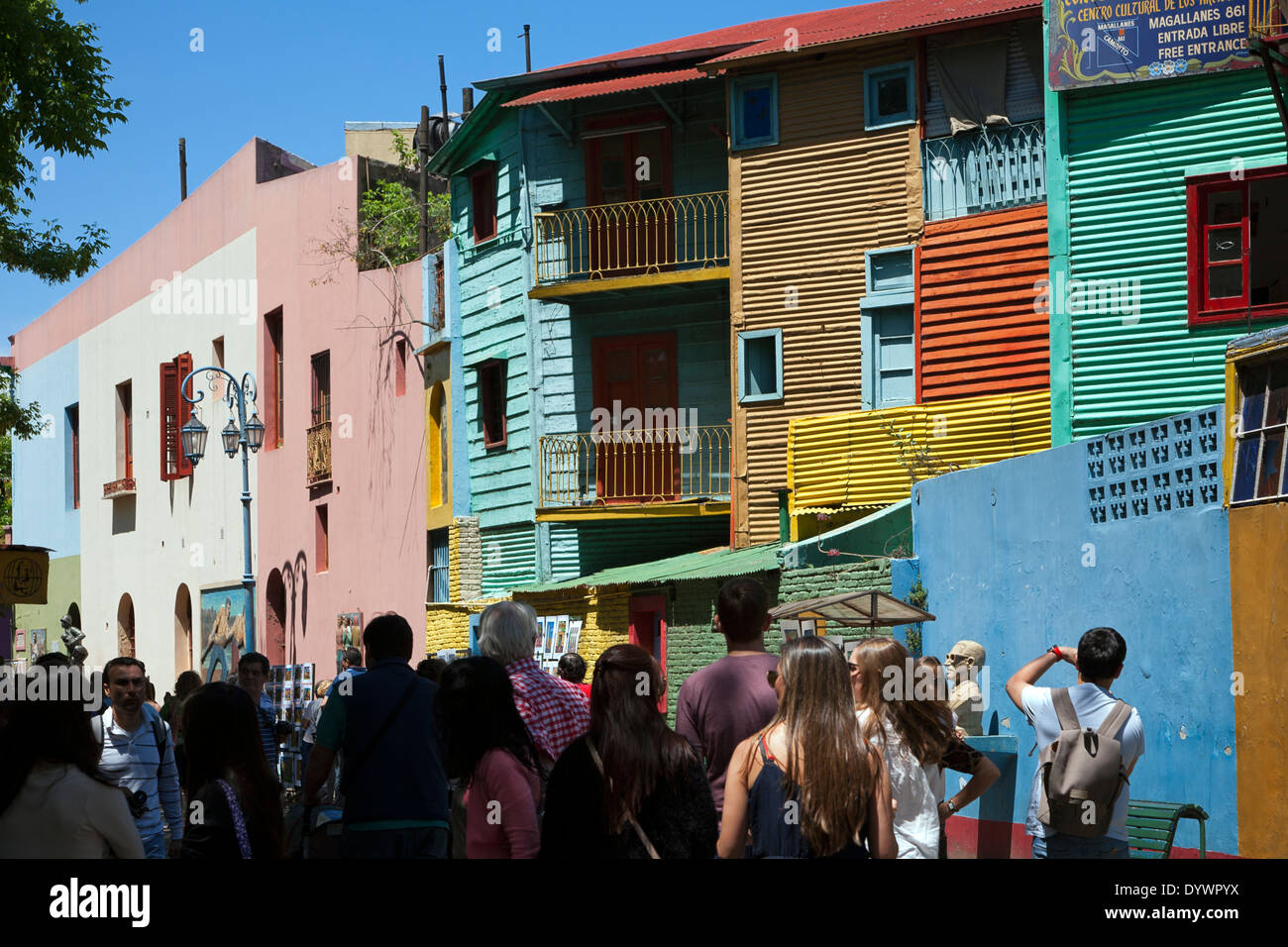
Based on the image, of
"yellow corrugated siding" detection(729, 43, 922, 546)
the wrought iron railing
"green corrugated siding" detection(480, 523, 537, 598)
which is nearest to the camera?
"yellow corrugated siding" detection(729, 43, 922, 546)

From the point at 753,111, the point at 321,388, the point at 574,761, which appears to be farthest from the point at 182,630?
the point at 574,761

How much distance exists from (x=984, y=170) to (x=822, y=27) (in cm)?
465

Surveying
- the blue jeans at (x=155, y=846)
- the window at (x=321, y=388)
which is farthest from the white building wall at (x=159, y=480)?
the blue jeans at (x=155, y=846)

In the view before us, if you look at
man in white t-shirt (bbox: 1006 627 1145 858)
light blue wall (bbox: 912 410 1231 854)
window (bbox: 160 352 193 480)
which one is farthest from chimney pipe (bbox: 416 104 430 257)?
man in white t-shirt (bbox: 1006 627 1145 858)

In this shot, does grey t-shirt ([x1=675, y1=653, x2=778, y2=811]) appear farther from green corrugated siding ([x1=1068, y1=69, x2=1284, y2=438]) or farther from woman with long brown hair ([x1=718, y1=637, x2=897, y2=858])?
green corrugated siding ([x1=1068, y1=69, x2=1284, y2=438])

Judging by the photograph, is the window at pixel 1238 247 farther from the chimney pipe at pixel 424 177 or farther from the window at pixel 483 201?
the chimney pipe at pixel 424 177

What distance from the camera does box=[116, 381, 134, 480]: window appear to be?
42.6 meters

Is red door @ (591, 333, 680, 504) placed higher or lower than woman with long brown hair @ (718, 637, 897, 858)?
higher

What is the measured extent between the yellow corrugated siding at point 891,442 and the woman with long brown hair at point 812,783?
1531 cm

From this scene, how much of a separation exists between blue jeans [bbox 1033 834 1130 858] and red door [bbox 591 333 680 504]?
1815 centimetres

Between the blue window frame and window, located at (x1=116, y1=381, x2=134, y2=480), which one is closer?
the blue window frame

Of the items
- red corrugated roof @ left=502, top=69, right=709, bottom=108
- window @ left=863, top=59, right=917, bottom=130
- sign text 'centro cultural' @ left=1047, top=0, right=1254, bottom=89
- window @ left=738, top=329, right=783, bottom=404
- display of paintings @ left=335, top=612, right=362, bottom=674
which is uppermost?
red corrugated roof @ left=502, top=69, right=709, bottom=108

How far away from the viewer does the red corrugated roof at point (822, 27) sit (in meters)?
21.9

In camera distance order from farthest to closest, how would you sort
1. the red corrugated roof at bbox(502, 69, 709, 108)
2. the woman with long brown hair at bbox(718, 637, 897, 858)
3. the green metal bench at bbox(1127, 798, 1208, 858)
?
the red corrugated roof at bbox(502, 69, 709, 108) < the green metal bench at bbox(1127, 798, 1208, 858) < the woman with long brown hair at bbox(718, 637, 897, 858)
